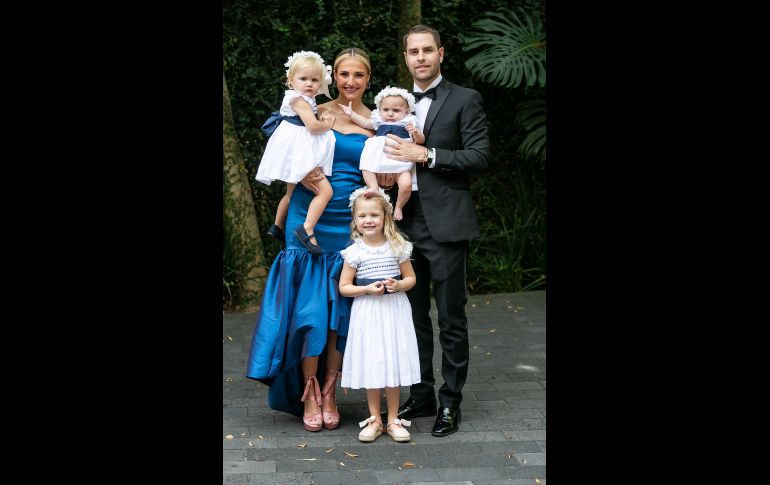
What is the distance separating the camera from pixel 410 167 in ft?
16.1

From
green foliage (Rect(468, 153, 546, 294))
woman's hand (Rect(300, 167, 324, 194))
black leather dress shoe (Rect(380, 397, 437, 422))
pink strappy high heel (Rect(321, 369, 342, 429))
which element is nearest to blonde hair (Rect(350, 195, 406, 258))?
woman's hand (Rect(300, 167, 324, 194))

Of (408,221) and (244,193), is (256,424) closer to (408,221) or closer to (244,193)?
(408,221)

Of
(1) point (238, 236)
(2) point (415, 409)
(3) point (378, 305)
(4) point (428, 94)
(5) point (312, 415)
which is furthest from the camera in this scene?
(1) point (238, 236)

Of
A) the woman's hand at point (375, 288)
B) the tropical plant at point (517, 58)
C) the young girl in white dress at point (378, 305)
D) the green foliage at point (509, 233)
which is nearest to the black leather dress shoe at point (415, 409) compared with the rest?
the young girl in white dress at point (378, 305)

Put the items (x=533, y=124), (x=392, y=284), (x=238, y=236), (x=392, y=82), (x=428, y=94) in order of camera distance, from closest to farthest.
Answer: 1. (x=392, y=284)
2. (x=428, y=94)
3. (x=238, y=236)
4. (x=392, y=82)
5. (x=533, y=124)

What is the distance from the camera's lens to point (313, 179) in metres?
4.97

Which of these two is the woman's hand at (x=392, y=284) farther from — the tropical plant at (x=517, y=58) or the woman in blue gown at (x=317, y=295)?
the tropical plant at (x=517, y=58)

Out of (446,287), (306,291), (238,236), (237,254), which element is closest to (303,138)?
(306,291)

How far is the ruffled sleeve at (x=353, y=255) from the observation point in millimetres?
4895

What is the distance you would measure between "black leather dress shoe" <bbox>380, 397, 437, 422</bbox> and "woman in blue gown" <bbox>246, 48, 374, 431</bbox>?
1.26 ft

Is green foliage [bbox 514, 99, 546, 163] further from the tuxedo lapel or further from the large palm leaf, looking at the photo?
the tuxedo lapel

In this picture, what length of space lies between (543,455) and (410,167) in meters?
1.60

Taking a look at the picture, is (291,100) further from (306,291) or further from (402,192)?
(306,291)

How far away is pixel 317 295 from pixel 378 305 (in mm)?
370
